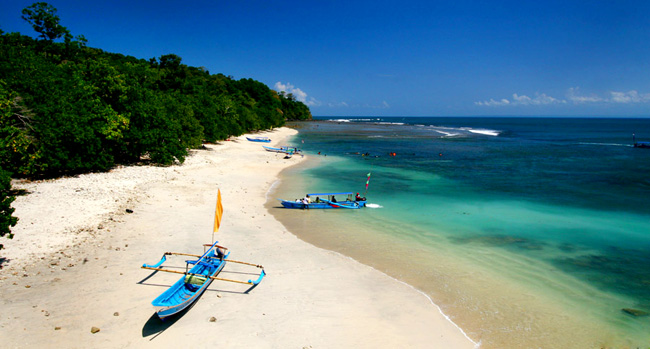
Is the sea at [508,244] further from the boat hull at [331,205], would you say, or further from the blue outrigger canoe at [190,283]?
the blue outrigger canoe at [190,283]

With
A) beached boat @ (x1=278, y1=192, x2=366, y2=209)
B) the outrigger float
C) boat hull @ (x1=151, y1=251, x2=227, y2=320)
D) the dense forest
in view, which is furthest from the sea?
the dense forest

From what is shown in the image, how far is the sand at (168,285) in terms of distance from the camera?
33.3ft

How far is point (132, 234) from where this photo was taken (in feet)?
55.5

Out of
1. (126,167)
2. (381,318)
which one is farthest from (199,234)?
(126,167)

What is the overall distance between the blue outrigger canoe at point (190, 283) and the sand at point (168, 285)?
1.39ft

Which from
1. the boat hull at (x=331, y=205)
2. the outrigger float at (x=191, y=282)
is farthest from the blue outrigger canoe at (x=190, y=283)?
the boat hull at (x=331, y=205)

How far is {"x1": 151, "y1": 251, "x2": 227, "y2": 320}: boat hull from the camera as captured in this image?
10312 millimetres

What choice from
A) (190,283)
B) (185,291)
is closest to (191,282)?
(190,283)

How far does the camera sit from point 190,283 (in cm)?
1199

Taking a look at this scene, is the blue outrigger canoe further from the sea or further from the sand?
the sea

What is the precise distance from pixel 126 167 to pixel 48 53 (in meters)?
38.8

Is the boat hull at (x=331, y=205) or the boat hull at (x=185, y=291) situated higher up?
the boat hull at (x=185, y=291)

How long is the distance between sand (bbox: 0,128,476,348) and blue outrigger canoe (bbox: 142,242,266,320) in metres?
0.42

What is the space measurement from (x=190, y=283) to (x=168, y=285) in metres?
1.19
